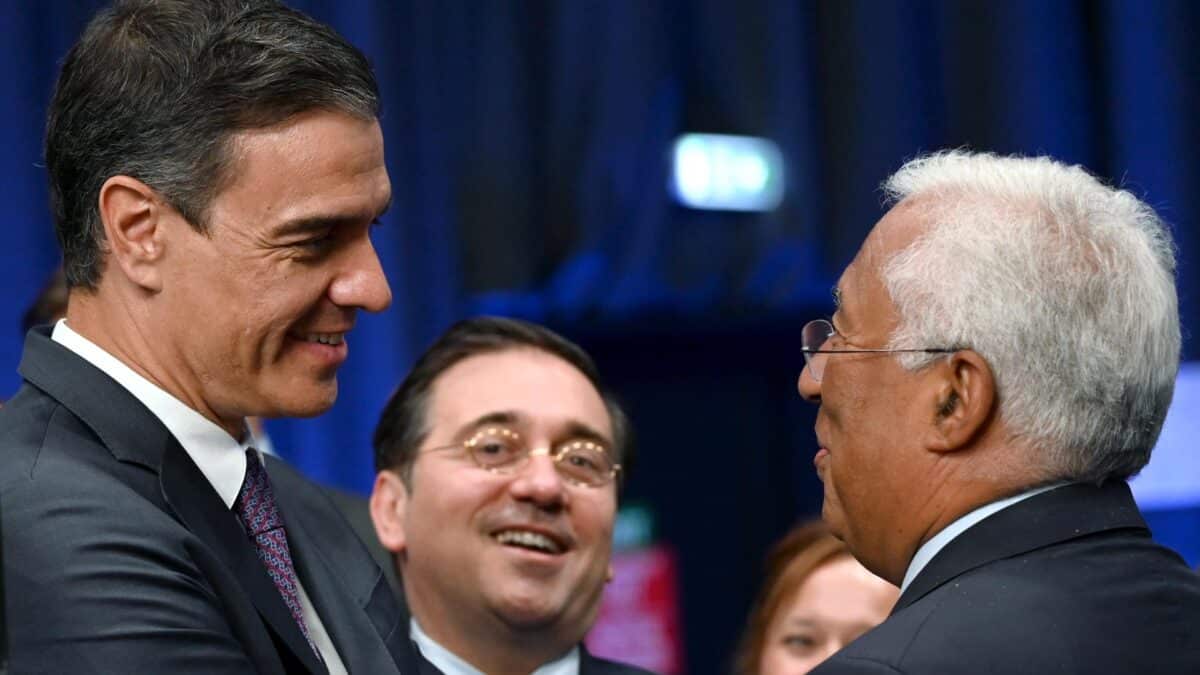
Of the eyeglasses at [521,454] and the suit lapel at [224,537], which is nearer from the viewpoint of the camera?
the suit lapel at [224,537]

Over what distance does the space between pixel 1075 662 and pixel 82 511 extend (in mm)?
858

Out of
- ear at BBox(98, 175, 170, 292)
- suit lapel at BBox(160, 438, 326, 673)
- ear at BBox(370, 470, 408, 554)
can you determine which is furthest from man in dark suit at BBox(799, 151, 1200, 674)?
ear at BBox(370, 470, 408, 554)

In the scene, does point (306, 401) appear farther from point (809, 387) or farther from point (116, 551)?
point (809, 387)

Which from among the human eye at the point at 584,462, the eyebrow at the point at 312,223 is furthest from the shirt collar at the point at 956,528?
the human eye at the point at 584,462

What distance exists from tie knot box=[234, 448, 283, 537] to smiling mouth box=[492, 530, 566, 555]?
0.74 metres

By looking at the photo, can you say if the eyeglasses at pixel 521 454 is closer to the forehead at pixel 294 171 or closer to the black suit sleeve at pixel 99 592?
the forehead at pixel 294 171

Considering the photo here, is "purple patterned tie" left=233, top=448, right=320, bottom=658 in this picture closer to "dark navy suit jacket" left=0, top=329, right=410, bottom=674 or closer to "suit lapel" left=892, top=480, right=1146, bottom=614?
"dark navy suit jacket" left=0, top=329, right=410, bottom=674

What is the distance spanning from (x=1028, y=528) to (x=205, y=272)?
0.81m

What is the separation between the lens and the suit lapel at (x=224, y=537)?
1539mm

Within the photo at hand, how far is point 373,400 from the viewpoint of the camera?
4.13 metres

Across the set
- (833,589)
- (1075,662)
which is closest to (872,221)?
(833,589)

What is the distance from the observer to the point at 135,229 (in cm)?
160

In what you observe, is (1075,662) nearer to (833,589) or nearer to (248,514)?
(248,514)

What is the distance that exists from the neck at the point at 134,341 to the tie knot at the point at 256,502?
86 mm
